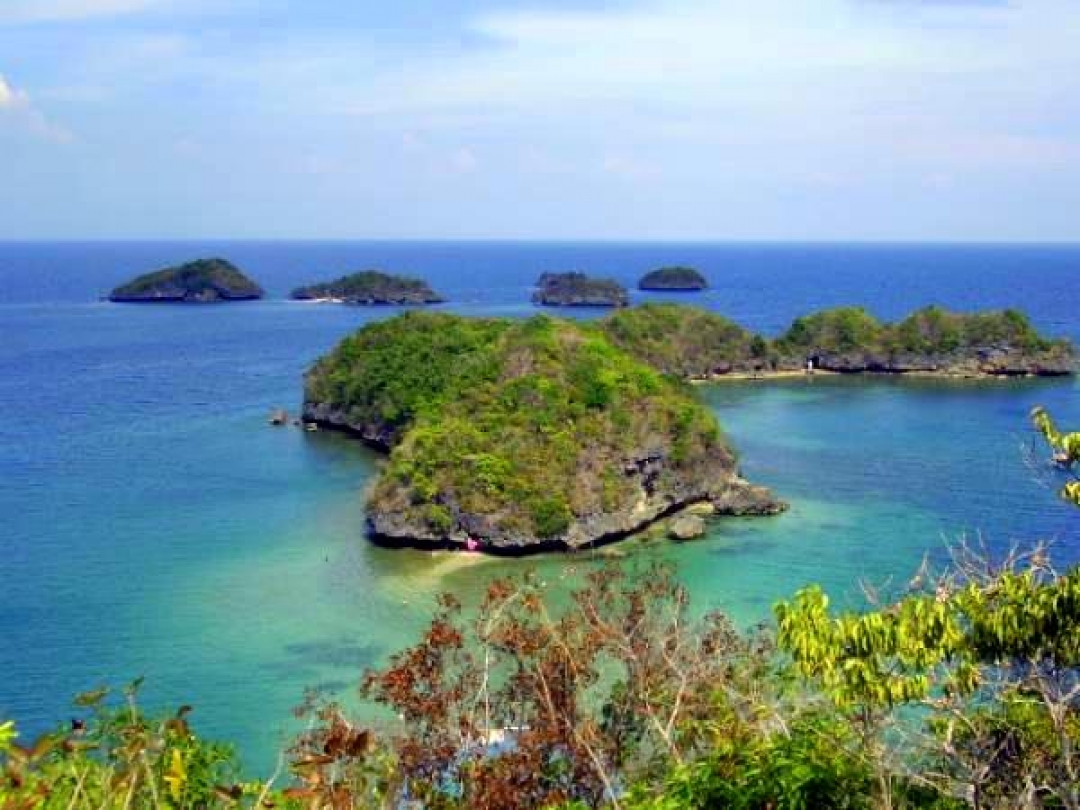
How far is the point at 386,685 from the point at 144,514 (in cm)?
2631

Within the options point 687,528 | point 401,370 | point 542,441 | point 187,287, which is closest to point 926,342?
point 401,370

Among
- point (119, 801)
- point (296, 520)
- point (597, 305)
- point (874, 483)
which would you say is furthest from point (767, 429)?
point (597, 305)

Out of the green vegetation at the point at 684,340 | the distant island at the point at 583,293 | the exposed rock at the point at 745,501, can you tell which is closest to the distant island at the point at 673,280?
the distant island at the point at 583,293

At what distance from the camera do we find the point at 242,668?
23703 mm

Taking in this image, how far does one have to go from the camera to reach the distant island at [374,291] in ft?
383

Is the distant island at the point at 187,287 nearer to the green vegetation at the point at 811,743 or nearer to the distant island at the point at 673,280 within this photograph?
the distant island at the point at 673,280

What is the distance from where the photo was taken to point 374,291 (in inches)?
4690

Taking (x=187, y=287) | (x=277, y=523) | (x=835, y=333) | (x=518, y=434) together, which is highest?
(x=187, y=287)

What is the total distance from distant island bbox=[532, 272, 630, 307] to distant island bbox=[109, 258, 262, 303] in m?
37.5

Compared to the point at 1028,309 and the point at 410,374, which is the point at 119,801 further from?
the point at 1028,309

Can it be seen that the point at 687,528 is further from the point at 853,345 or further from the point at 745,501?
the point at 853,345

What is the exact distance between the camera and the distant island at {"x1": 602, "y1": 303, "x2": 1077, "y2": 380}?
6575 centimetres

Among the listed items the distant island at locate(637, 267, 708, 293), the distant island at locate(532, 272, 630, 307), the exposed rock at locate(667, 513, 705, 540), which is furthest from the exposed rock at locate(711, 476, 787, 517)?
the distant island at locate(637, 267, 708, 293)

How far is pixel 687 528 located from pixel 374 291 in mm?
90669
